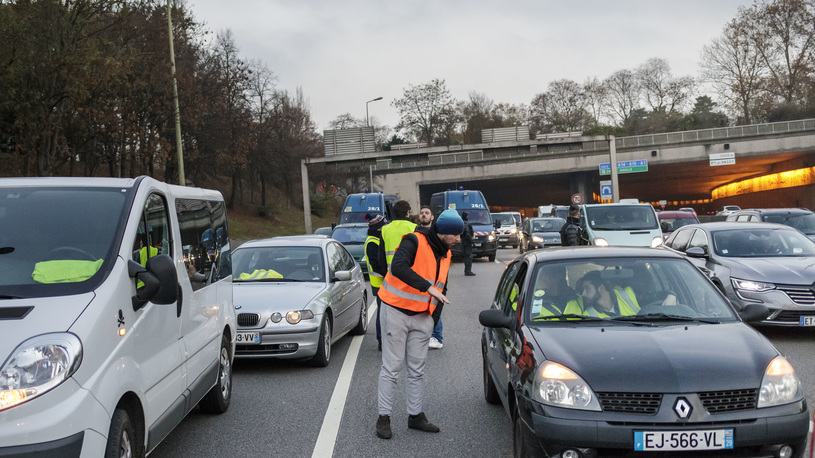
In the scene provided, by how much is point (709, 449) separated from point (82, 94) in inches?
793

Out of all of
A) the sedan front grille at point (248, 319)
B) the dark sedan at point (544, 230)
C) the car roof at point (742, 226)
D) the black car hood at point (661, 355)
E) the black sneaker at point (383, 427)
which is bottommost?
the dark sedan at point (544, 230)

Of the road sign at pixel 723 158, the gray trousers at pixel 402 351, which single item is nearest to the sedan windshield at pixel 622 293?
the gray trousers at pixel 402 351

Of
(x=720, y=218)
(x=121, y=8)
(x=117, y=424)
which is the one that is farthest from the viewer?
(x=720, y=218)

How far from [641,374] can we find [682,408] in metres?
0.27

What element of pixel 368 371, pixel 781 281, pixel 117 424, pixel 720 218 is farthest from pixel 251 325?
pixel 720 218

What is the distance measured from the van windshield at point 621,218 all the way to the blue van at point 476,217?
24.4 ft

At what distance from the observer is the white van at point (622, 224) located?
18000 millimetres

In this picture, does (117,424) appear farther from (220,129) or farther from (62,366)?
(220,129)

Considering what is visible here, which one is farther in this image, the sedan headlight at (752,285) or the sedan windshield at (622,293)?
the sedan headlight at (752,285)

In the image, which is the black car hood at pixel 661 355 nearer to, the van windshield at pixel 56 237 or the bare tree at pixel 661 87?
the van windshield at pixel 56 237

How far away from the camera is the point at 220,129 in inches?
1816

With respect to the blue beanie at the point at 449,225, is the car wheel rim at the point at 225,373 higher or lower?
lower

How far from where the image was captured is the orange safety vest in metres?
5.67

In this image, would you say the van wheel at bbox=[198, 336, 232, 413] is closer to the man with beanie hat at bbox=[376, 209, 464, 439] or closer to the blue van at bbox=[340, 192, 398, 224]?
the man with beanie hat at bbox=[376, 209, 464, 439]
